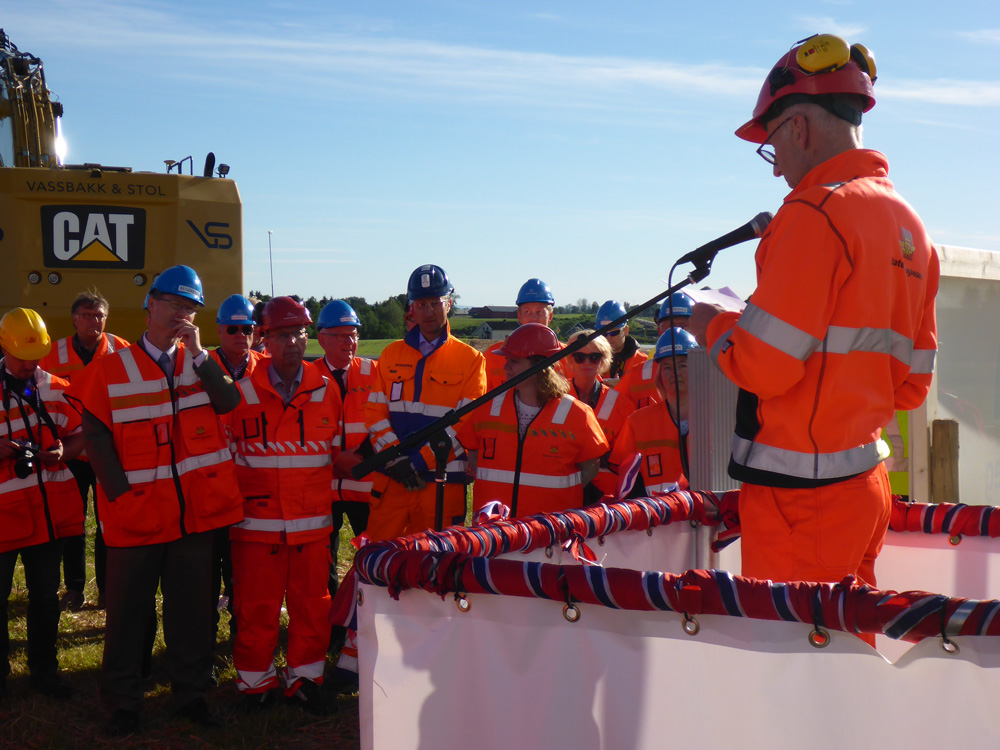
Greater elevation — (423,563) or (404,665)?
(423,563)

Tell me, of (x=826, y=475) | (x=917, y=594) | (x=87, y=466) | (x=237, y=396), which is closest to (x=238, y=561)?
(x=237, y=396)

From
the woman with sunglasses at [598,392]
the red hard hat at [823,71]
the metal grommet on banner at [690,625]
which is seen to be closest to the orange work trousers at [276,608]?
the woman with sunglasses at [598,392]

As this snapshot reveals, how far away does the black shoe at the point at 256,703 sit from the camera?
15.8 ft

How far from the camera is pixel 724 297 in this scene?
3.20 metres

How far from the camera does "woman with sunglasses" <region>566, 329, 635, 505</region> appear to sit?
238 inches

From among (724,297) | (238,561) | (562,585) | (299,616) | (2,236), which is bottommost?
(299,616)

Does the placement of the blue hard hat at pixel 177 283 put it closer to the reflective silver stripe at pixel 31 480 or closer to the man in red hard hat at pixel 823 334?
the reflective silver stripe at pixel 31 480

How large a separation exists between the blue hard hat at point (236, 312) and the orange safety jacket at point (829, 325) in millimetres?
4735

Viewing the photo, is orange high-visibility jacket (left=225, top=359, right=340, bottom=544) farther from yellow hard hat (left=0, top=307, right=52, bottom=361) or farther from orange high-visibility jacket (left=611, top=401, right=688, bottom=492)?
orange high-visibility jacket (left=611, top=401, right=688, bottom=492)

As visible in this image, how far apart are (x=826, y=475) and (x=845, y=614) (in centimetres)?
62

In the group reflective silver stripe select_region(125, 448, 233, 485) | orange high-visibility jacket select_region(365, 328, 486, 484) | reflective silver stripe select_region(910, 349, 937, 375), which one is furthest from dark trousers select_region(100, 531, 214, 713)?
reflective silver stripe select_region(910, 349, 937, 375)

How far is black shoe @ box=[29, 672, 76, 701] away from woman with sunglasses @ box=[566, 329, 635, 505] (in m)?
3.30

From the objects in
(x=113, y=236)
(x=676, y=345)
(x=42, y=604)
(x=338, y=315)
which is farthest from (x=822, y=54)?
(x=113, y=236)

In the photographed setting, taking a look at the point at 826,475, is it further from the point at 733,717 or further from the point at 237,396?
the point at 237,396
